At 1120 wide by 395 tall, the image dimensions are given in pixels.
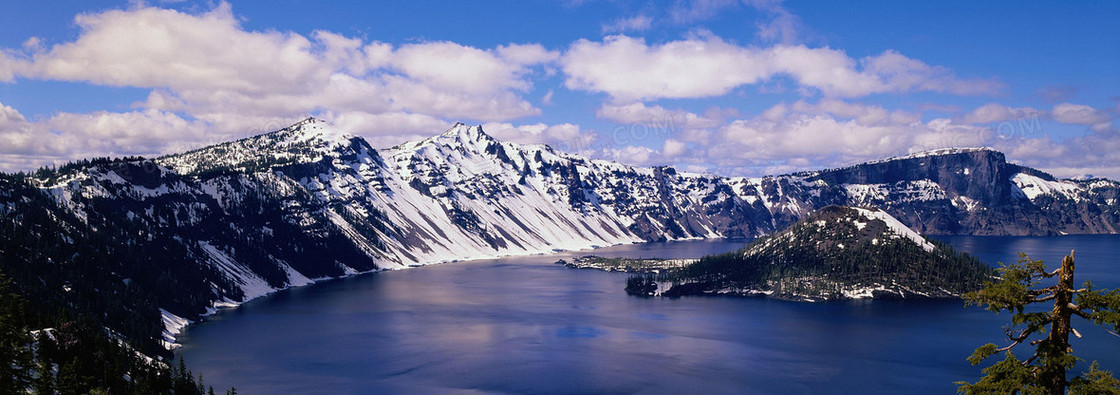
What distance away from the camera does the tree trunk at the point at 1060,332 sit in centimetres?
2220

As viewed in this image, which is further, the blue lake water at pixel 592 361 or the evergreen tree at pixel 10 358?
the blue lake water at pixel 592 361

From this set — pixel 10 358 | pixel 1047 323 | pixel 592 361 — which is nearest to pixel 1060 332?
pixel 1047 323

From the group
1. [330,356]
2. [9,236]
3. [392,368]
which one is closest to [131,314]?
[9,236]

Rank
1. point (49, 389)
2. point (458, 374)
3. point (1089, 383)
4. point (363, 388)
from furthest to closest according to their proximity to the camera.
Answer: point (458, 374) → point (363, 388) → point (49, 389) → point (1089, 383)

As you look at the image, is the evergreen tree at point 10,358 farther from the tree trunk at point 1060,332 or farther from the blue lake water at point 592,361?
the tree trunk at point 1060,332

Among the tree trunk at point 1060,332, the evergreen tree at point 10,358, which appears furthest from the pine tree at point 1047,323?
the evergreen tree at point 10,358

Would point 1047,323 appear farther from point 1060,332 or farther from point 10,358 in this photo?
point 10,358

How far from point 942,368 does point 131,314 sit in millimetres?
194505

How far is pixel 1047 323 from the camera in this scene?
23.0 m

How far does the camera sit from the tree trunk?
2220 centimetres

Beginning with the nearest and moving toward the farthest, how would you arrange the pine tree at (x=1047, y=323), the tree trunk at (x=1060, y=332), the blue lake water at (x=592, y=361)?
the pine tree at (x=1047, y=323), the tree trunk at (x=1060, y=332), the blue lake water at (x=592, y=361)

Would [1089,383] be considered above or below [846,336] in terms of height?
above

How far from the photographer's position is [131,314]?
181 meters

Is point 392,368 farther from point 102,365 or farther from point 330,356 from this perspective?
point 102,365
